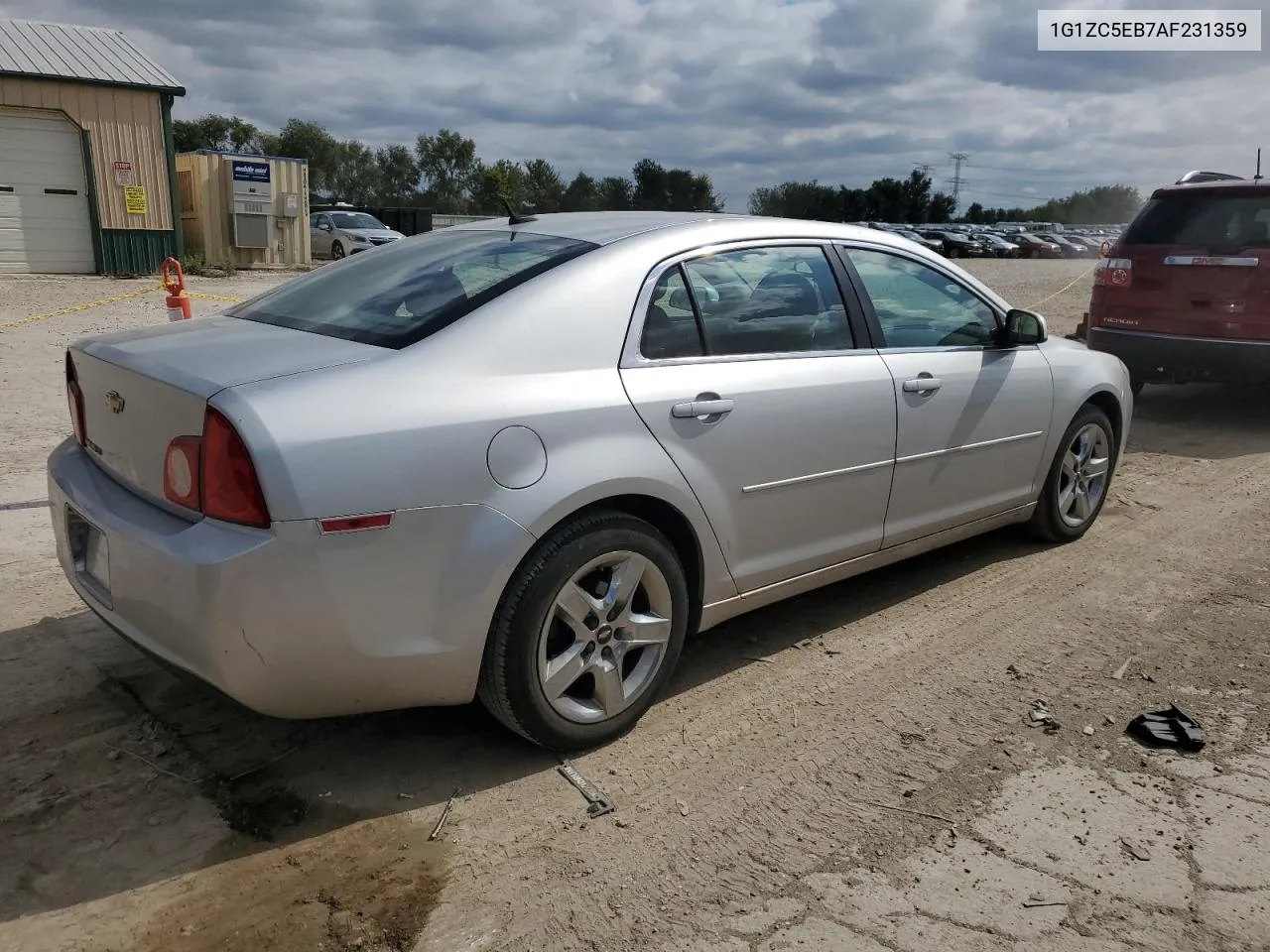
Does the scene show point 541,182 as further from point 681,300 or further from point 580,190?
point 681,300

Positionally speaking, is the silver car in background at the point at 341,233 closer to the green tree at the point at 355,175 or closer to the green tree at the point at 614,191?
the green tree at the point at 614,191

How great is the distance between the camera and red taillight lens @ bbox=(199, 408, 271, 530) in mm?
2549

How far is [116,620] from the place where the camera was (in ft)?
9.84

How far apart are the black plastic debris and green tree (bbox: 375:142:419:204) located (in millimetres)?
77747

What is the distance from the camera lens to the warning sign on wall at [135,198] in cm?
1900

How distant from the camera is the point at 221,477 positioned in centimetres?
260

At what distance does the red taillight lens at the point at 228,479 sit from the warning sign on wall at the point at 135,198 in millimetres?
18999

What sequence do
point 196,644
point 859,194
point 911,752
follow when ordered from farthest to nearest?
point 859,194, point 911,752, point 196,644

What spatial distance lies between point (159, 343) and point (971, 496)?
326 cm

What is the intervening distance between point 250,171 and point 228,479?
21.1 meters

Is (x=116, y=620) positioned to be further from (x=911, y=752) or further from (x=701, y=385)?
(x=911, y=752)

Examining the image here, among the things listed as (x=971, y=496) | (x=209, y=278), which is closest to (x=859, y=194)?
(x=209, y=278)

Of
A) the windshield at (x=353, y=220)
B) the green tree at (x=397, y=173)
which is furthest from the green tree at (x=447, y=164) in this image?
the windshield at (x=353, y=220)

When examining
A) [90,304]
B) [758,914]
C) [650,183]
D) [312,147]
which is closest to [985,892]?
[758,914]
